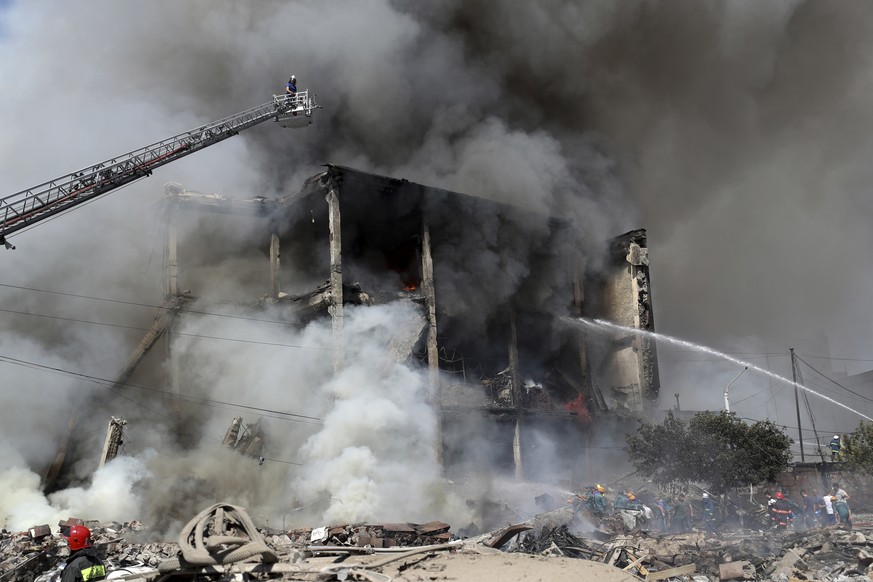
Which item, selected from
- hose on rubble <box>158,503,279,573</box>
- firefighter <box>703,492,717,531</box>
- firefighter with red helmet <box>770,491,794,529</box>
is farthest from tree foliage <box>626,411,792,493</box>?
hose on rubble <box>158,503,279,573</box>

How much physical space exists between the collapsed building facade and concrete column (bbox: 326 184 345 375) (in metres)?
0.05

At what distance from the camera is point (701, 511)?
2359 cm

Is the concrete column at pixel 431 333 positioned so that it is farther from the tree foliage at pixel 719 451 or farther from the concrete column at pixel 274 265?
the tree foliage at pixel 719 451

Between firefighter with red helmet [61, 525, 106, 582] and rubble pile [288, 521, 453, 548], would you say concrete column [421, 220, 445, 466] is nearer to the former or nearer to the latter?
rubble pile [288, 521, 453, 548]

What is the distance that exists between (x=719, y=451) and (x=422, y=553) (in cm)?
1827

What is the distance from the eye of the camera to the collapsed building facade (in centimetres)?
2777

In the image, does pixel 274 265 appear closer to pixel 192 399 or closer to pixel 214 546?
pixel 192 399

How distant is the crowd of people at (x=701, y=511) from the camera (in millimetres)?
20328

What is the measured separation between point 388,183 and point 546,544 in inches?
691

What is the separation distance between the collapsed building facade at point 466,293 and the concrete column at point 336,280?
46 mm

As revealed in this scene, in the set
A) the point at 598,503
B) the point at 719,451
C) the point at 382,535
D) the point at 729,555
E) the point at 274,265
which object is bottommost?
the point at 729,555

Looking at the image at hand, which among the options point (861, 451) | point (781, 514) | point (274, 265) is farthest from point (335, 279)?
point (861, 451)

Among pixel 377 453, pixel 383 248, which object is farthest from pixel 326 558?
pixel 383 248

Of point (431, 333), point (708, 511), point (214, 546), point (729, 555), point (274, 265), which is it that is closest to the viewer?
point (214, 546)
